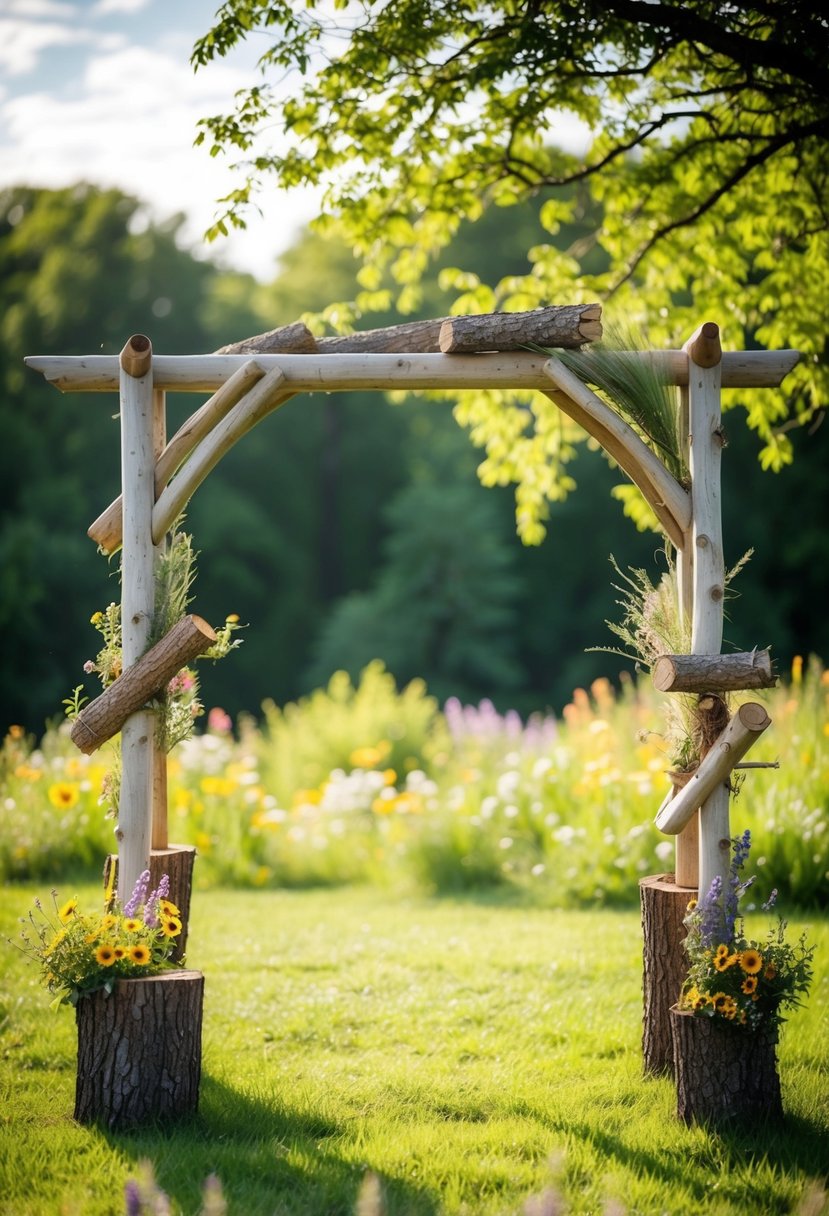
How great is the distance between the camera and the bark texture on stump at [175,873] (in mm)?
4027

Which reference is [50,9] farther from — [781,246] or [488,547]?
[488,547]

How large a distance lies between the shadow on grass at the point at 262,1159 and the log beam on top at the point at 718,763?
1446 millimetres

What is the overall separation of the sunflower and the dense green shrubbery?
10.1 feet

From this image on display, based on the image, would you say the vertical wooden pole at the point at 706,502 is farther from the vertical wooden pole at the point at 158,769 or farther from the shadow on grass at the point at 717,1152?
the vertical wooden pole at the point at 158,769

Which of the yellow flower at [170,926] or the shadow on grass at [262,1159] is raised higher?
the yellow flower at [170,926]

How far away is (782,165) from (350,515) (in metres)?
19.9

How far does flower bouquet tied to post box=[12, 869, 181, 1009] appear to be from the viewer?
11.4 ft

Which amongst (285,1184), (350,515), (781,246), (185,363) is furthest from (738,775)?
(350,515)

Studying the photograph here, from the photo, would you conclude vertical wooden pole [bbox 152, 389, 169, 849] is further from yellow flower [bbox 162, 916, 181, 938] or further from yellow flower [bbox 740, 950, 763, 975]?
yellow flower [bbox 740, 950, 763, 975]

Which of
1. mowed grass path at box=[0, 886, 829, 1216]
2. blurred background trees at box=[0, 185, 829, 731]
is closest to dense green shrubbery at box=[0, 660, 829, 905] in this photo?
mowed grass path at box=[0, 886, 829, 1216]

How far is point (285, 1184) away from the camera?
314cm

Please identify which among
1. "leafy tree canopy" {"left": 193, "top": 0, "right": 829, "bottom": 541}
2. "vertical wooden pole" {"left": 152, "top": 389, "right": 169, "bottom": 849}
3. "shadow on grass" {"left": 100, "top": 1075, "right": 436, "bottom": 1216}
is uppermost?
"leafy tree canopy" {"left": 193, "top": 0, "right": 829, "bottom": 541}

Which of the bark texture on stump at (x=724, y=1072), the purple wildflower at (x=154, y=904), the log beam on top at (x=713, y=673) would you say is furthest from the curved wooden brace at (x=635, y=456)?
the purple wildflower at (x=154, y=904)

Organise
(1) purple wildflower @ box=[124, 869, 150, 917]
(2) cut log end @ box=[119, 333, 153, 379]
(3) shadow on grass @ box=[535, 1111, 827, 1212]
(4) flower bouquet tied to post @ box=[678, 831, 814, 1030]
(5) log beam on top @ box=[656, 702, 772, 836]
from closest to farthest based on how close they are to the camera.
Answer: (3) shadow on grass @ box=[535, 1111, 827, 1212] → (4) flower bouquet tied to post @ box=[678, 831, 814, 1030] → (5) log beam on top @ box=[656, 702, 772, 836] → (1) purple wildflower @ box=[124, 869, 150, 917] → (2) cut log end @ box=[119, 333, 153, 379]
